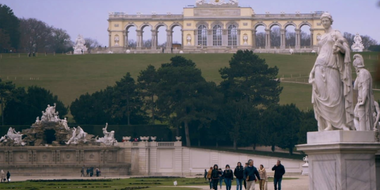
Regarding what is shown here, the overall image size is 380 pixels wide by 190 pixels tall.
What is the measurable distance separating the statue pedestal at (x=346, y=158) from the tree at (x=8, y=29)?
99.1 m

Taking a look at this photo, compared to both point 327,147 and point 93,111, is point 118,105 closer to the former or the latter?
point 93,111

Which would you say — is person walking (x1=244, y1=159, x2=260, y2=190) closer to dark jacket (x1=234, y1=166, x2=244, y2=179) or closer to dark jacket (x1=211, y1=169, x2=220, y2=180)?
dark jacket (x1=234, y1=166, x2=244, y2=179)

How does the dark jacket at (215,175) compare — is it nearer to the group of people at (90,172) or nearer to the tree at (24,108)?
the group of people at (90,172)

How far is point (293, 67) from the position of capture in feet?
290

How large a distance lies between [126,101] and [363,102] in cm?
5296

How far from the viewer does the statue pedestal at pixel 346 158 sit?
11.9 metres

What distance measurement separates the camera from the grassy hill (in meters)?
76.5

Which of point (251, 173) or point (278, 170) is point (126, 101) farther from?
point (278, 170)

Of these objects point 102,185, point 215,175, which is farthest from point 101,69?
point 215,175

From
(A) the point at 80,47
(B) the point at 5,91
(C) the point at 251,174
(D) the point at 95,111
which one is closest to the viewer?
(C) the point at 251,174

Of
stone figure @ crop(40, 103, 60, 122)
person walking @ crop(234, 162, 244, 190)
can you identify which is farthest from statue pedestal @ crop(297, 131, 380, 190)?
stone figure @ crop(40, 103, 60, 122)

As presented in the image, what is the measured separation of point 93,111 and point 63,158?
8189 mm

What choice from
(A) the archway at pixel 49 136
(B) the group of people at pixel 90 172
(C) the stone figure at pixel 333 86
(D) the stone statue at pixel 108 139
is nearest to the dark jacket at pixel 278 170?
(C) the stone figure at pixel 333 86

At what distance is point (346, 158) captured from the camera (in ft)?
39.1
